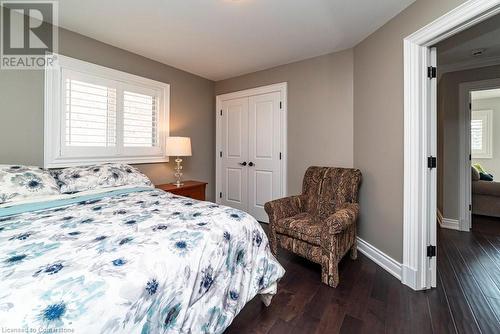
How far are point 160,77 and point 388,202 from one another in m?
3.24

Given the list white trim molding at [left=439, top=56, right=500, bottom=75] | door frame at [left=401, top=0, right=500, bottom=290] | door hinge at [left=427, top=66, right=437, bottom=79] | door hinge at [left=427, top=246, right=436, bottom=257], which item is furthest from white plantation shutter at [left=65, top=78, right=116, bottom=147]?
white trim molding at [left=439, top=56, right=500, bottom=75]

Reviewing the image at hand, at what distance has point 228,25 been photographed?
7.72 ft

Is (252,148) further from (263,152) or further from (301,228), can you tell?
(301,228)

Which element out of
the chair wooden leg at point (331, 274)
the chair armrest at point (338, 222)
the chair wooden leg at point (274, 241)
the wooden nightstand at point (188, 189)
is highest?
the wooden nightstand at point (188, 189)

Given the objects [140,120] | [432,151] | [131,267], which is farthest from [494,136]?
[131,267]

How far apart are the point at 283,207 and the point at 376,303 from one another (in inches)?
44.3

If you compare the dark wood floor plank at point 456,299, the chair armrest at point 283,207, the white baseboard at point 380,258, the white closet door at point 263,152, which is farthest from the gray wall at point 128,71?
the dark wood floor plank at point 456,299

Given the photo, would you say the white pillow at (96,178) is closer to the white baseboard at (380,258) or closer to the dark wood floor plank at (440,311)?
the white baseboard at (380,258)

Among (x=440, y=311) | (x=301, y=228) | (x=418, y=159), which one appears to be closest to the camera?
(x=440, y=311)

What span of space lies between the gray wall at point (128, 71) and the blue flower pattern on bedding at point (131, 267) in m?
1.13

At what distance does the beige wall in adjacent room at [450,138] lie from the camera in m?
3.38

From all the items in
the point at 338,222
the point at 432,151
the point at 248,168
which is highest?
the point at 432,151

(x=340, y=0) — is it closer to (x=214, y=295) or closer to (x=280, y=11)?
(x=280, y=11)

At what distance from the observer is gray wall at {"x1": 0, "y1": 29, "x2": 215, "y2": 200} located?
6.98 feet
